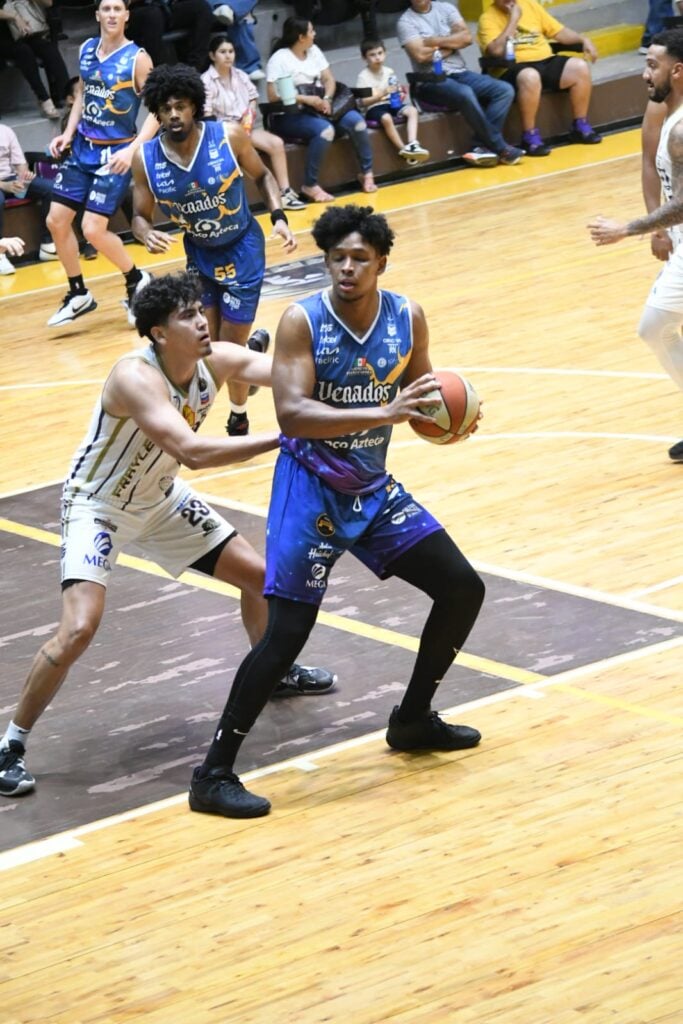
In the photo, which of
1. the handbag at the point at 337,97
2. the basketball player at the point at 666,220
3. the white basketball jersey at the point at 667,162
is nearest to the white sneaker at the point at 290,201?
the handbag at the point at 337,97

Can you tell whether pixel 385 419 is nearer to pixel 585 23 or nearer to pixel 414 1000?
pixel 414 1000

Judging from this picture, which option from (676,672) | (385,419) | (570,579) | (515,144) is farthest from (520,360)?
(515,144)

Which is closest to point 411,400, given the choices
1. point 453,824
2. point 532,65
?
point 453,824

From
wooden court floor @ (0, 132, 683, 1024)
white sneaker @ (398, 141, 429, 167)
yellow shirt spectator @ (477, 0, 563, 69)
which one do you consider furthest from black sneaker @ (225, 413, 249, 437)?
yellow shirt spectator @ (477, 0, 563, 69)

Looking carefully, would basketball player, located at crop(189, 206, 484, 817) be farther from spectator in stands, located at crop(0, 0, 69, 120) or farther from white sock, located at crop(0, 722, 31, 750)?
spectator in stands, located at crop(0, 0, 69, 120)

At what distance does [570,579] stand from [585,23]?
14652 mm

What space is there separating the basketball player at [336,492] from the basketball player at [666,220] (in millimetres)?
2717

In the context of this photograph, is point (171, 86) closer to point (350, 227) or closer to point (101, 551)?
point (101, 551)

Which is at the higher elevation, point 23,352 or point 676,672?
point 676,672

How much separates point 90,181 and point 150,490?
23.7ft

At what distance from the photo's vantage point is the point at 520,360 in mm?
10297

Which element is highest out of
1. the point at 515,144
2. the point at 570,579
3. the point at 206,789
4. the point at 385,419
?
the point at 385,419

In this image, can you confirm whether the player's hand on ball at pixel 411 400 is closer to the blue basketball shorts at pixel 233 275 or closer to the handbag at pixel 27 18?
the blue basketball shorts at pixel 233 275

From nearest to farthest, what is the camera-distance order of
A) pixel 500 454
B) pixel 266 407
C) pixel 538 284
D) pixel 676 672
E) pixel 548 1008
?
1. pixel 548 1008
2. pixel 676 672
3. pixel 500 454
4. pixel 266 407
5. pixel 538 284
